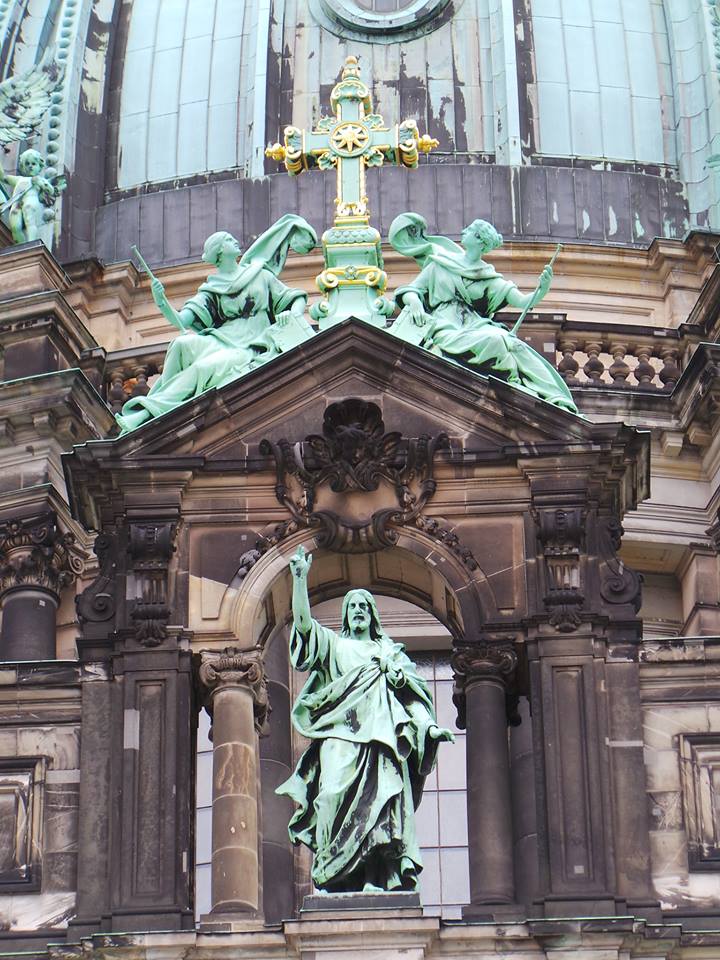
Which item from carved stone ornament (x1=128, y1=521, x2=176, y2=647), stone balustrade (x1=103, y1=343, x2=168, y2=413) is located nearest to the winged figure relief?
stone balustrade (x1=103, y1=343, x2=168, y2=413)

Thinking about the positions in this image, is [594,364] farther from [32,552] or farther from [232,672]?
[232,672]

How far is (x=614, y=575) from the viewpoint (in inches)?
994

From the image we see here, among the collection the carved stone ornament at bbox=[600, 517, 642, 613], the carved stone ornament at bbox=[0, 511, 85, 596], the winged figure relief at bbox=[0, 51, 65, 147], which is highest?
the winged figure relief at bbox=[0, 51, 65, 147]

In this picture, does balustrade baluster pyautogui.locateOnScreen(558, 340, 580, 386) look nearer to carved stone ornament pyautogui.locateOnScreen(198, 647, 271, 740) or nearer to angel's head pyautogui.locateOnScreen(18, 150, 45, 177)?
angel's head pyautogui.locateOnScreen(18, 150, 45, 177)

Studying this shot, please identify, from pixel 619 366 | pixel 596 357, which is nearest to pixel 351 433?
pixel 596 357

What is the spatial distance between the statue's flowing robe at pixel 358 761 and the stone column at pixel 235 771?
40cm

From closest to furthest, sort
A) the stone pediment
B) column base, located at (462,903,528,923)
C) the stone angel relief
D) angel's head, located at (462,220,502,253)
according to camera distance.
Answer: column base, located at (462,903,528,923), the stone pediment, angel's head, located at (462,220,502,253), the stone angel relief

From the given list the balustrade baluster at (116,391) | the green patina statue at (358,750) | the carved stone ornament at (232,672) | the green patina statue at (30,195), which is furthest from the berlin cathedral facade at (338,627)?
the green patina statue at (30,195)

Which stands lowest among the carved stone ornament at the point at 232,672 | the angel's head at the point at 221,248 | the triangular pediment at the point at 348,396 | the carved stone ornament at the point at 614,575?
the carved stone ornament at the point at 232,672

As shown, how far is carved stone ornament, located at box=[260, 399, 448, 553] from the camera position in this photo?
84.3 feet

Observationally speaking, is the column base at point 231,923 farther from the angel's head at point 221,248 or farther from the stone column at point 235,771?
the angel's head at point 221,248

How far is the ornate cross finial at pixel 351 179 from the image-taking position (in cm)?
2702

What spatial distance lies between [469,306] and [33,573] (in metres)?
6.88

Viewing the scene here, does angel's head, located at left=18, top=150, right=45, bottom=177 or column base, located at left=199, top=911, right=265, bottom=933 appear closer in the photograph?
column base, located at left=199, top=911, right=265, bottom=933
